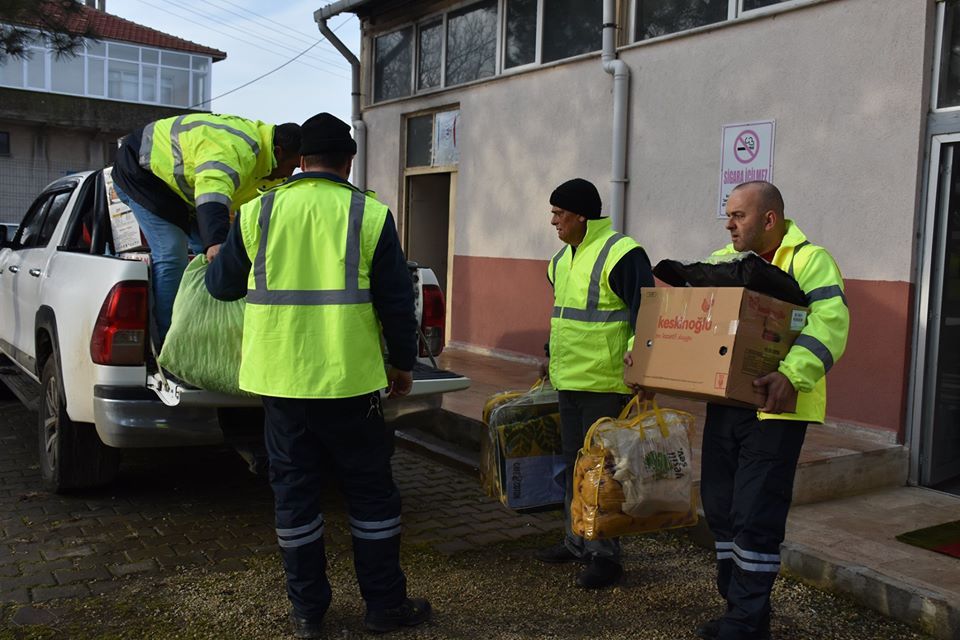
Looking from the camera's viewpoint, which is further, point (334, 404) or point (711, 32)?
point (711, 32)

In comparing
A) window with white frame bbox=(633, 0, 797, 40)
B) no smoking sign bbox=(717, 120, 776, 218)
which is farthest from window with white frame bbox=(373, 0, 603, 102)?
no smoking sign bbox=(717, 120, 776, 218)

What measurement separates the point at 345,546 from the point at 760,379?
2.32 meters

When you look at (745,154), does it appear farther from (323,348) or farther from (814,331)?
(323,348)

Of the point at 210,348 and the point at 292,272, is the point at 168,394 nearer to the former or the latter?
the point at 210,348

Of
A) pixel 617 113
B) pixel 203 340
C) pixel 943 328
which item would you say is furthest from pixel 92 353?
pixel 617 113

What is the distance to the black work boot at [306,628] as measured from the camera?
3.32m

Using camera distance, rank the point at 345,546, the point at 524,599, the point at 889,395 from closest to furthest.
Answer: the point at 524,599
the point at 345,546
the point at 889,395

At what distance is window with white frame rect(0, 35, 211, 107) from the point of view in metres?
31.2

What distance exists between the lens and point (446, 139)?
10391mm

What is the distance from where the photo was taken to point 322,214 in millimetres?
3242

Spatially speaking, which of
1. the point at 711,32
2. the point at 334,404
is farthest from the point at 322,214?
the point at 711,32

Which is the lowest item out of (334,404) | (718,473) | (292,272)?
(718,473)

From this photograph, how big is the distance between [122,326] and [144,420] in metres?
0.47

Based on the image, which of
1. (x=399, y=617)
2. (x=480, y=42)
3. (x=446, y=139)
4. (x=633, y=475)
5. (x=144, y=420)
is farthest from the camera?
(x=446, y=139)
